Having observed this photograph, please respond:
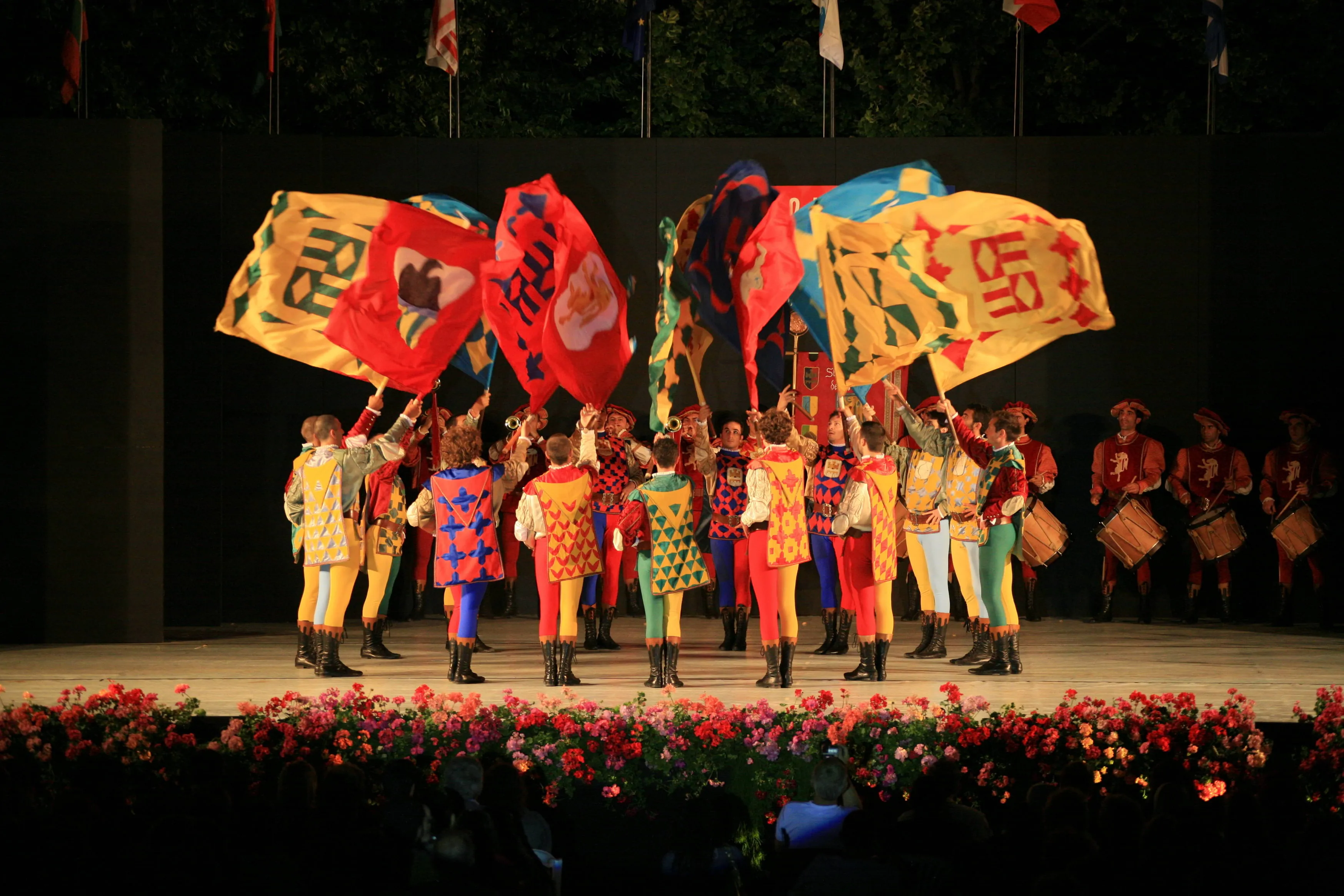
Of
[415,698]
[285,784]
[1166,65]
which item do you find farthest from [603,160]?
[1166,65]

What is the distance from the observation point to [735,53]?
18391mm

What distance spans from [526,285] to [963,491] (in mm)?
2964

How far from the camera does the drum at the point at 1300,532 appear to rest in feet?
36.5

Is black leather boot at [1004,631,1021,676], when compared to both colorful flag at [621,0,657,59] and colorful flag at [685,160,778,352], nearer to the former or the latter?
colorful flag at [685,160,778,352]

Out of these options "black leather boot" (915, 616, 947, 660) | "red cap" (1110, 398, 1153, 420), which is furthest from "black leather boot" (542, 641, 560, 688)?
"red cap" (1110, 398, 1153, 420)

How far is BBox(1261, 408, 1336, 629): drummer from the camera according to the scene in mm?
11094

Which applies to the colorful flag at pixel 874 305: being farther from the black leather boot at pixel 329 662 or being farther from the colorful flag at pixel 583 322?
the black leather boot at pixel 329 662

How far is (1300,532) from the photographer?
11.2 meters

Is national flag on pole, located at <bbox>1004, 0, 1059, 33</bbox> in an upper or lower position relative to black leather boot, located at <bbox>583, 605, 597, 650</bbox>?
upper

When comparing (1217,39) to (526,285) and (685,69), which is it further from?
(685,69)

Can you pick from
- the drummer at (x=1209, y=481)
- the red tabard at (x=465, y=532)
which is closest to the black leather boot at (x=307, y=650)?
the red tabard at (x=465, y=532)

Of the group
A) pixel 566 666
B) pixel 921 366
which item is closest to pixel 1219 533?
pixel 921 366

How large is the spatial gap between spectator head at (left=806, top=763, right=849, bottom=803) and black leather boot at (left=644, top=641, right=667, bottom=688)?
12.4 ft

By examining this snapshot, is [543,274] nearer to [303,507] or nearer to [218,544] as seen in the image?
[303,507]
